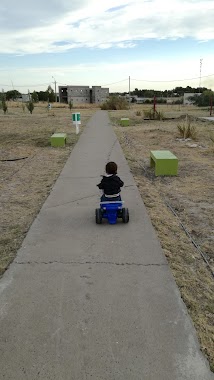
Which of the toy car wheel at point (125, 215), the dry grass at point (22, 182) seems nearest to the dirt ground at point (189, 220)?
the toy car wheel at point (125, 215)

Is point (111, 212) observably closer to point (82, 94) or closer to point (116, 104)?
point (116, 104)

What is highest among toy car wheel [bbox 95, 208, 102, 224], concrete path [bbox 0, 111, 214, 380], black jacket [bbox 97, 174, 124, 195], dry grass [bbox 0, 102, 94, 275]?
black jacket [bbox 97, 174, 124, 195]

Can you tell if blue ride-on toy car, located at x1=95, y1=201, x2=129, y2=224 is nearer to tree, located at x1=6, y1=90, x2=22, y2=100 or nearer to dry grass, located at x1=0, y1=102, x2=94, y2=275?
dry grass, located at x1=0, y1=102, x2=94, y2=275

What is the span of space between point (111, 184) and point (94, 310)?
2318 millimetres

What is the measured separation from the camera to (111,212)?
524cm

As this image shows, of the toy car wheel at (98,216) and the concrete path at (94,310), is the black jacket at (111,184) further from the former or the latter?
the concrete path at (94,310)

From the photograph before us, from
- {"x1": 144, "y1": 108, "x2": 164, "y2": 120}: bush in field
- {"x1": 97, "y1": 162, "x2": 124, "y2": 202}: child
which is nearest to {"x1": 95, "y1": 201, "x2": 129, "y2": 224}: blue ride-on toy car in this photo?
{"x1": 97, "y1": 162, "x2": 124, "y2": 202}: child

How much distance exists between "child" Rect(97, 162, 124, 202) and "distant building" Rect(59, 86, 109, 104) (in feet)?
340

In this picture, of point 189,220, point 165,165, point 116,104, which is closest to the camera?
point 189,220

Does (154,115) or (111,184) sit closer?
(111,184)

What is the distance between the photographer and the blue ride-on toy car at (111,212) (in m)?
5.22

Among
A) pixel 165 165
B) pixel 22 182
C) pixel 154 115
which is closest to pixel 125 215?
pixel 165 165

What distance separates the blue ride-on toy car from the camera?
522cm

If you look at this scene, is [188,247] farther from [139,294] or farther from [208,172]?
[208,172]
